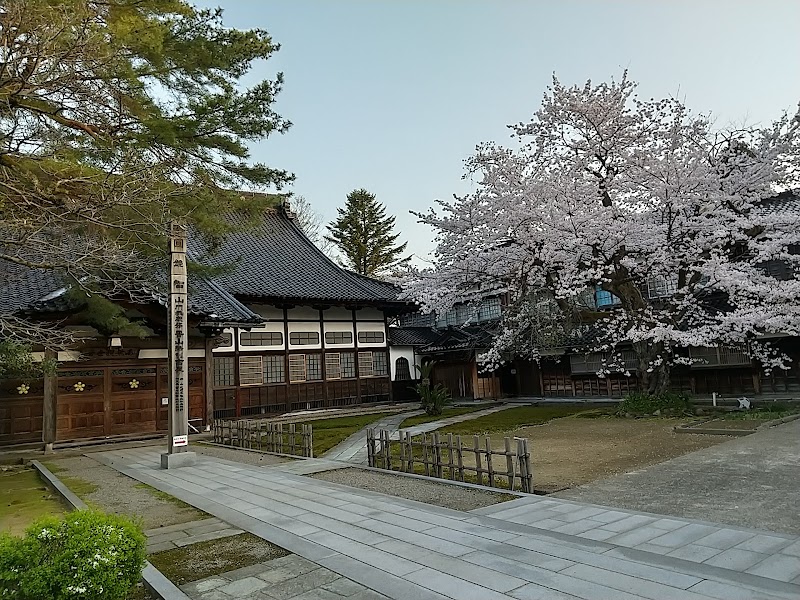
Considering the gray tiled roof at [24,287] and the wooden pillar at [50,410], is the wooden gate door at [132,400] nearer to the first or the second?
the wooden pillar at [50,410]

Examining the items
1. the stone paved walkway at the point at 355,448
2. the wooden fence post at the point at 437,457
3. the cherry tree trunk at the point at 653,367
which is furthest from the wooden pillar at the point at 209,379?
the cherry tree trunk at the point at 653,367

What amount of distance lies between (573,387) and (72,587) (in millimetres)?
21339

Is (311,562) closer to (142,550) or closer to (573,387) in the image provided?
(142,550)

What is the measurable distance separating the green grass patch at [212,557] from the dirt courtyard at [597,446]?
378 cm

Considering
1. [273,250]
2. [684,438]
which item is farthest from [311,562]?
[273,250]

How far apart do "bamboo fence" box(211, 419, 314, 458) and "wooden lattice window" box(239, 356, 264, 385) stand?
5.09 m

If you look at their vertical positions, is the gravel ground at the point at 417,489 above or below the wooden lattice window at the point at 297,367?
below

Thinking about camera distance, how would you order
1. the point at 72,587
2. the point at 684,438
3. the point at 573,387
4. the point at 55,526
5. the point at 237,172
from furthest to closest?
the point at 573,387
the point at 684,438
the point at 237,172
the point at 55,526
the point at 72,587

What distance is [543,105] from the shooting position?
603 inches

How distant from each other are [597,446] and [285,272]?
1425 cm

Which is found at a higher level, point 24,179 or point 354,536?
point 24,179

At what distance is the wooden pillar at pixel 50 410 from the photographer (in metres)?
13.1

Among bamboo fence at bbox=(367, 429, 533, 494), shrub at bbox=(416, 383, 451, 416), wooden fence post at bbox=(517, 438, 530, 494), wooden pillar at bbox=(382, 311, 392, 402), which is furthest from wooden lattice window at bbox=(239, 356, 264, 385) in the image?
wooden fence post at bbox=(517, 438, 530, 494)

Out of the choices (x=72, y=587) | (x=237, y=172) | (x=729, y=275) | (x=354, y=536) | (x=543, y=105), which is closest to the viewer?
(x=72, y=587)
